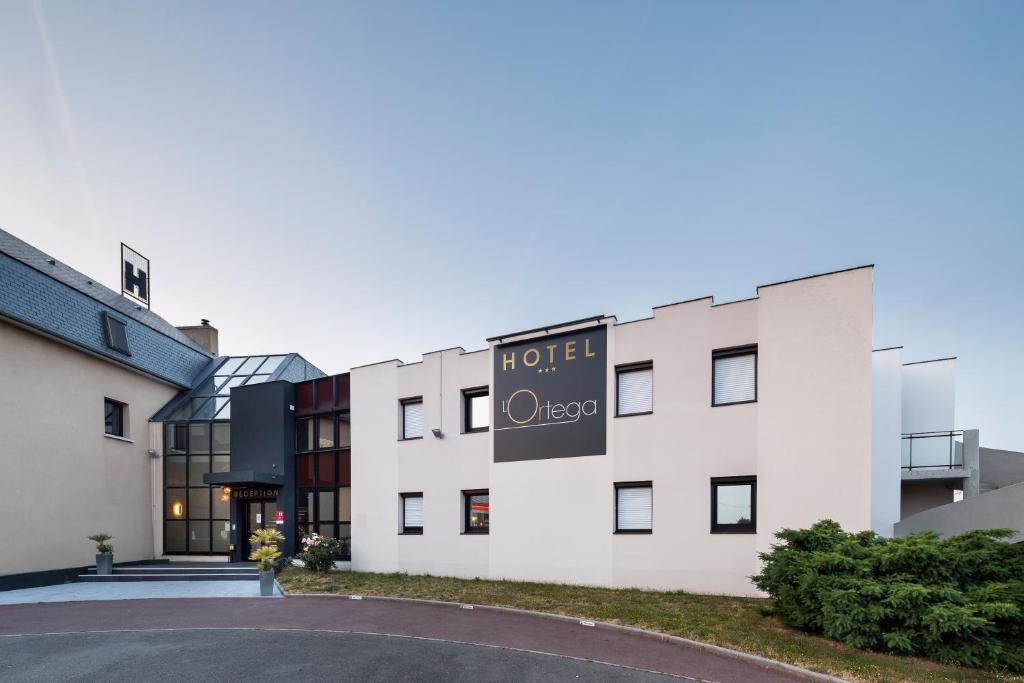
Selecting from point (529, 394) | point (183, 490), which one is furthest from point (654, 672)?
point (183, 490)

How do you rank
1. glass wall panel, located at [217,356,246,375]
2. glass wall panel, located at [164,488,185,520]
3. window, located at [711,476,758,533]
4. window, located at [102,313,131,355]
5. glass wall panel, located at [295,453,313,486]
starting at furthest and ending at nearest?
glass wall panel, located at [217,356,246,375] < glass wall panel, located at [164,488,185,520] < glass wall panel, located at [295,453,313,486] < window, located at [102,313,131,355] < window, located at [711,476,758,533]

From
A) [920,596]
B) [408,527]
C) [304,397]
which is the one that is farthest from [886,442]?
[304,397]

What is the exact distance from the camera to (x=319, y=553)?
1620 cm

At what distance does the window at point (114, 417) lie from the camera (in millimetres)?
19250

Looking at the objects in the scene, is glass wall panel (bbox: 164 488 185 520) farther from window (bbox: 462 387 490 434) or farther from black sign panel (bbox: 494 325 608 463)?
black sign panel (bbox: 494 325 608 463)

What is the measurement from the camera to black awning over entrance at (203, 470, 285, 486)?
685 inches

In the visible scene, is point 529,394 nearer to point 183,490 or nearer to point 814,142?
point 814,142

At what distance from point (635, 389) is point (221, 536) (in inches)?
679

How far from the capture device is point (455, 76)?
16.1 meters

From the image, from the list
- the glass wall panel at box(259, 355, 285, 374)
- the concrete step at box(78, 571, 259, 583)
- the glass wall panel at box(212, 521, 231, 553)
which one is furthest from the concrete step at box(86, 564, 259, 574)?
the glass wall panel at box(259, 355, 285, 374)

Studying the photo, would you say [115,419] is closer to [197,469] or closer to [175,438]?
[175,438]

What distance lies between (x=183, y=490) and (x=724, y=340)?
21.1 m

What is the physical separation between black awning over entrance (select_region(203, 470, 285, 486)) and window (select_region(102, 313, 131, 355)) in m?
6.05

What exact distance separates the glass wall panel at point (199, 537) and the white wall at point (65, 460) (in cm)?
157
